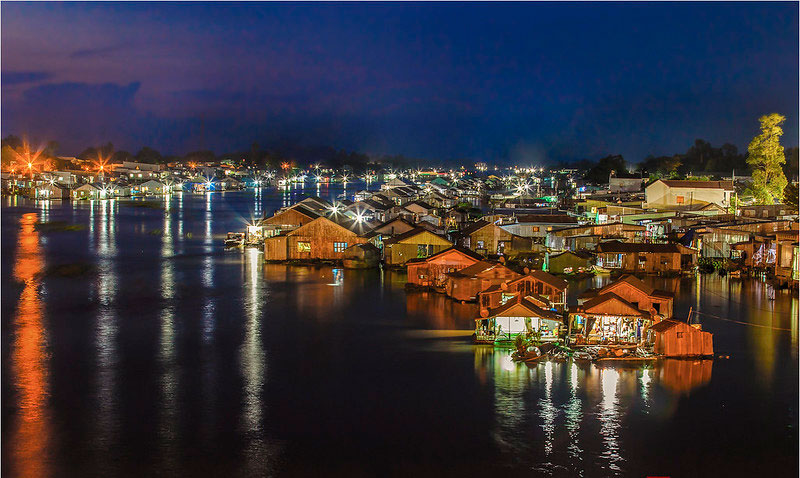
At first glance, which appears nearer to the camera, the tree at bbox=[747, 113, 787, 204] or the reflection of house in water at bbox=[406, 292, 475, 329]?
the reflection of house in water at bbox=[406, 292, 475, 329]

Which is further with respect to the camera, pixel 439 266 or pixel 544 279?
pixel 439 266

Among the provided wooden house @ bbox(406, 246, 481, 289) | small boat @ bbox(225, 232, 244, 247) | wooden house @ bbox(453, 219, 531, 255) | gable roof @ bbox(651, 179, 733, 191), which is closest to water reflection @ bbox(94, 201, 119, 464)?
small boat @ bbox(225, 232, 244, 247)

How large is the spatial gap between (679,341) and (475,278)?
2215 mm

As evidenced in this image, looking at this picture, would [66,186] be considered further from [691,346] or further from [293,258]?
[691,346]

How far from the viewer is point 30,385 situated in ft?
15.3

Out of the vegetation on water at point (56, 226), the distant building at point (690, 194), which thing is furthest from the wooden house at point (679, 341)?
the vegetation on water at point (56, 226)

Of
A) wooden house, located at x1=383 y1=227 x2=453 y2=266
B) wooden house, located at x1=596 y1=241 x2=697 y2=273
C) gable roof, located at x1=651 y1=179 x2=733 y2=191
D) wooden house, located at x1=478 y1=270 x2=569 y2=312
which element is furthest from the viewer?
gable roof, located at x1=651 y1=179 x2=733 y2=191

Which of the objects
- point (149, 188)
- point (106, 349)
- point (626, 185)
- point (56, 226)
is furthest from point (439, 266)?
point (149, 188)

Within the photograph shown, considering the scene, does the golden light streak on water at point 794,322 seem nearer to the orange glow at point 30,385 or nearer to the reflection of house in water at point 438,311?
the reflection of house in water at point 438,311

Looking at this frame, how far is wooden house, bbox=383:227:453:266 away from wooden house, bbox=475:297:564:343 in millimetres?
3525

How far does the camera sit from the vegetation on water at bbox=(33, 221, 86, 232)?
556 inches

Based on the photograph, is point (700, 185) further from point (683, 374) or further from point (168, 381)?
point (168, 381)

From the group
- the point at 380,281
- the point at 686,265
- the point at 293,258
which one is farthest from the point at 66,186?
the point at 686,265

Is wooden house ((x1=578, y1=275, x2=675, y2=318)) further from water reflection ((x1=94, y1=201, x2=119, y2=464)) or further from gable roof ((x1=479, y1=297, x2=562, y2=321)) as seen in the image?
water reflection ((x1=94, y1=201, x2=119, y2=464))
